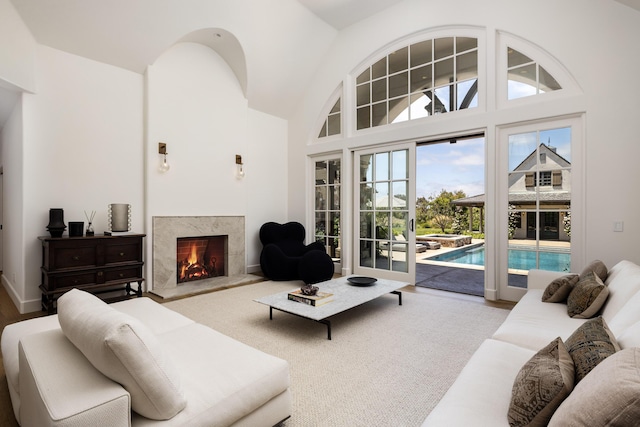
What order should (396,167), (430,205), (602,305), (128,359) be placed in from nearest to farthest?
(128,359) → (602,305) → (396,167) → (430,205)

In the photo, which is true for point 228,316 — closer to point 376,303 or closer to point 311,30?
point 376,303

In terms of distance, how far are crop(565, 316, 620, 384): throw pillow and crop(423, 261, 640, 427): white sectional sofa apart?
2.7 inches

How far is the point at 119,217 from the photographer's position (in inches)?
163

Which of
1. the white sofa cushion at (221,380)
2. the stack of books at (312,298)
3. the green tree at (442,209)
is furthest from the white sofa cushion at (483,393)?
the green tree at (442,209)

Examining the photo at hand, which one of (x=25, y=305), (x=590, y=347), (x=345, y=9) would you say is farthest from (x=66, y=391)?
(x=345, y=9)

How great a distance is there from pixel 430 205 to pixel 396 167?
29.7 feet

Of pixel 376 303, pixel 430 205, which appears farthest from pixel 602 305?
pixel 430 205

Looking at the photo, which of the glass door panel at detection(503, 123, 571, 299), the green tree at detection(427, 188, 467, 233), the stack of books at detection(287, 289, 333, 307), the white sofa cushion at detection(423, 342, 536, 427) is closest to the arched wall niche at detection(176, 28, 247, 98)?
the stack of books at detection(287, 289, 333, 307)

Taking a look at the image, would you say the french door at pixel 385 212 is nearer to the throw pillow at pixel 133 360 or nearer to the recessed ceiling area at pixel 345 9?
the recessed ceiling area at pixel 345 9

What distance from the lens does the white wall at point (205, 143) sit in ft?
15.4

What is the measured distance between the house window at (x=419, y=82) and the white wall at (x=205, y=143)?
1.99 m

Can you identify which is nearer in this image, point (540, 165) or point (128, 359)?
point (128, 359)

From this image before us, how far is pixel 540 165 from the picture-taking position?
13.0 ft

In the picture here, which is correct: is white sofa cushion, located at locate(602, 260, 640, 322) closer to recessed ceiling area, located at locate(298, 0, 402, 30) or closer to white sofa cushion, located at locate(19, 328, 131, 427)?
white sofa cushion, located at locate(19, 328, 131, 427)
